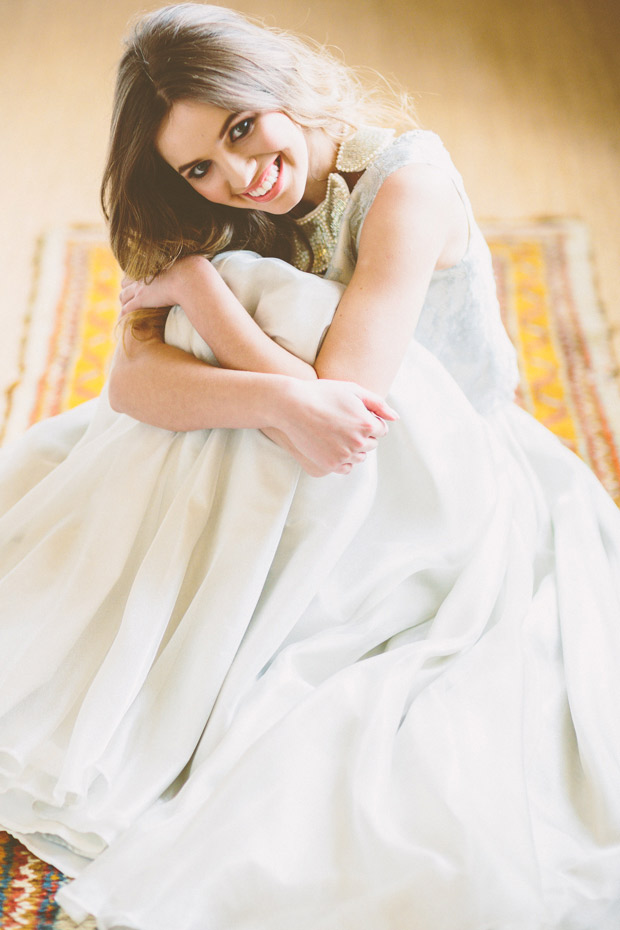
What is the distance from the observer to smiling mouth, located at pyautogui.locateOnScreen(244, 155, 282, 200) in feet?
4.09

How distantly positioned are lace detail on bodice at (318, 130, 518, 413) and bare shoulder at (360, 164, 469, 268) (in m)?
0.02

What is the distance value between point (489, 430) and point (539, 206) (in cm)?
140

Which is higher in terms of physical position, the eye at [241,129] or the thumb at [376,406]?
the eye at [241,129]

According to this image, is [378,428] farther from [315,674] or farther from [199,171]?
[199,171]

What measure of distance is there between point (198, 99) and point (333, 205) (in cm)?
28

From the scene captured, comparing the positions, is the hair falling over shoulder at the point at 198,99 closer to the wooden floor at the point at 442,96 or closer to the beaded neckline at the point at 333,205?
the beaded neckline at the point at 333,205

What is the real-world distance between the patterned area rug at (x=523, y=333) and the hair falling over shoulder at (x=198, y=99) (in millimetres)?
810

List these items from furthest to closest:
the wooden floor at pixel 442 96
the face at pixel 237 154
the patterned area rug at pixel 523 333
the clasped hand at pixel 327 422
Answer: the wooden floor at pixel 442 96
the patterned area rug at pixel 523 333
the face at pixel 237 154
the clasped hand at pixel 327 422

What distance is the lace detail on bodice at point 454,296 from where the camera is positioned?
1.29 meters

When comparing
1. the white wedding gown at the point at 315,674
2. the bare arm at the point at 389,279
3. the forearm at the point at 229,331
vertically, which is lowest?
the white wedding gown at the point at 315,674

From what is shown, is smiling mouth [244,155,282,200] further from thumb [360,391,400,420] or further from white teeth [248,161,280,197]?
thumb [360,391,400,420]

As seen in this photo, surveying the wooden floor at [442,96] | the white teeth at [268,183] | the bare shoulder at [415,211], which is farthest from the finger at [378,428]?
the wooden floor at [442,96]

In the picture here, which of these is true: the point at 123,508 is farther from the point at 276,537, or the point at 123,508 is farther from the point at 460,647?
the point at 460,647

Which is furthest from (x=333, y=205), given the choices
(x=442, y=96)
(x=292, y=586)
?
(x=442, y=96)
